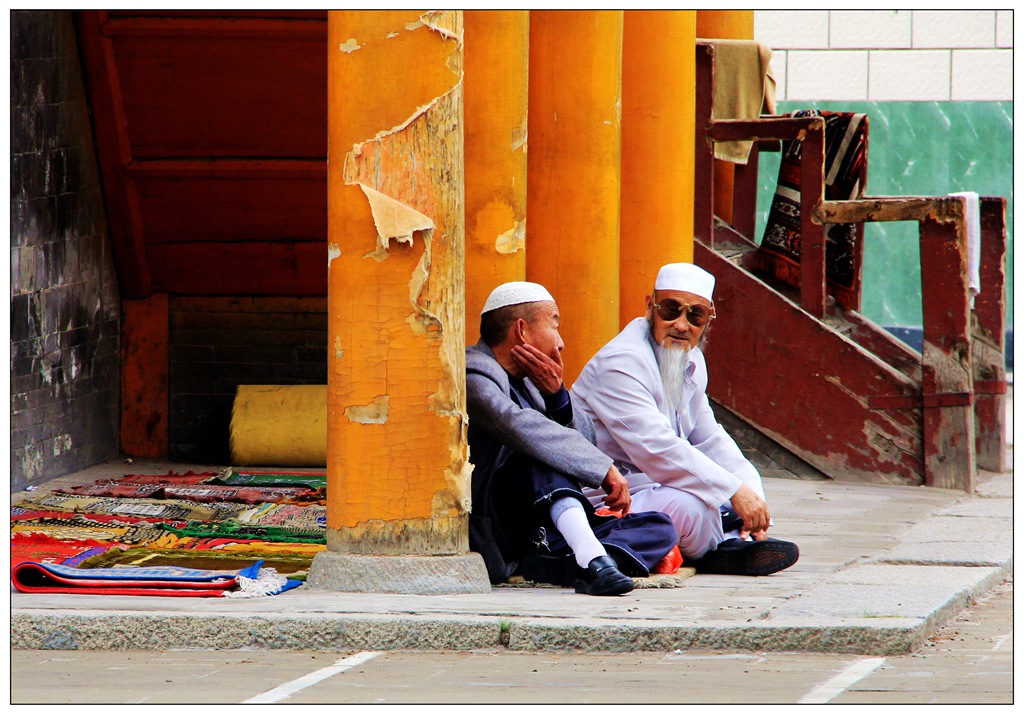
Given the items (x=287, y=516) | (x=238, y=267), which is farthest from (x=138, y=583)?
(x=238, y=267)

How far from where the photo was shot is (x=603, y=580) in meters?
5.75

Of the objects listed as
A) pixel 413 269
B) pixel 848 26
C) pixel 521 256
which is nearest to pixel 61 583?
pixel 413 269

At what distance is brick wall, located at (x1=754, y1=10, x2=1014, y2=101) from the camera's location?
53.9ft

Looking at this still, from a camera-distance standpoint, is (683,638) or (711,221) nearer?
(683,638)

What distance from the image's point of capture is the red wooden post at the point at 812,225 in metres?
9.79

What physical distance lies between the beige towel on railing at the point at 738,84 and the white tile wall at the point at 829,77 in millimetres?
5743

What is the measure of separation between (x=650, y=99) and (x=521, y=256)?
234 cm

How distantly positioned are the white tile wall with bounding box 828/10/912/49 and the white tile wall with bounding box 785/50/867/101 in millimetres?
105

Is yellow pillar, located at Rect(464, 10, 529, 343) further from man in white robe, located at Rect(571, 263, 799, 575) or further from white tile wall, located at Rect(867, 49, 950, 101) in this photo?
white tile wall, located at Rect(867, 49, 950, 101)

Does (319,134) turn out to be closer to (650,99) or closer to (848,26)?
(650,99)

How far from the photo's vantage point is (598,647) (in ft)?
16.9

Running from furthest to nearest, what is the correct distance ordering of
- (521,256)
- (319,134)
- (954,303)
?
1. (319,134)
2. (954,303)
3. (521,256)

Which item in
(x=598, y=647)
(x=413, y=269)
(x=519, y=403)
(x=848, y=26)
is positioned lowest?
(x=598, y=647)

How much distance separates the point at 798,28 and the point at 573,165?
348 inches
